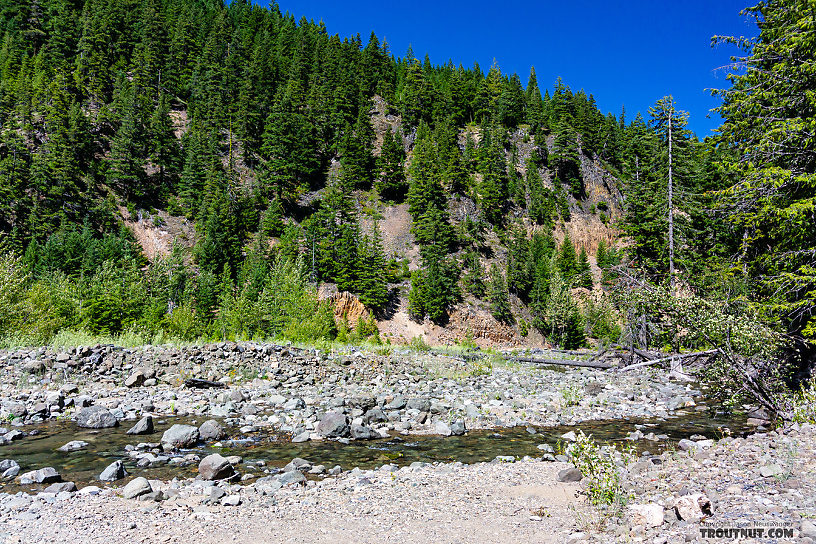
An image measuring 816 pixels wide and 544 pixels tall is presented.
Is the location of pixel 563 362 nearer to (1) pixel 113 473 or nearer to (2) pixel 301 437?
(2) pixel 301 437

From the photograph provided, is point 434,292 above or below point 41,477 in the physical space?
above

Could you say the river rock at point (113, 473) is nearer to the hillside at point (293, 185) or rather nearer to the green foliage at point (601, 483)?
the green foliage at point (601, 483)

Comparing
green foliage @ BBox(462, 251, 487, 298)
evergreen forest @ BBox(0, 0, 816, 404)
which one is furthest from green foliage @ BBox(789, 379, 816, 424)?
green foliage @ BBox(462, 251, 487, 298)

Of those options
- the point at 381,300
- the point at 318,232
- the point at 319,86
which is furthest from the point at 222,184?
the point at 319,86

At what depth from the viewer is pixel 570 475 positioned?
721cm

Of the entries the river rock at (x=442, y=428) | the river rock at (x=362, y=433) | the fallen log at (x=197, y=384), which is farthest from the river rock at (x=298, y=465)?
the fallen log at (x=197, y=384)

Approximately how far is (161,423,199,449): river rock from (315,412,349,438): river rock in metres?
2.81

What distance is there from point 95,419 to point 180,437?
3161 mm

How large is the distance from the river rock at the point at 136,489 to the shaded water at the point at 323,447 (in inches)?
40.4

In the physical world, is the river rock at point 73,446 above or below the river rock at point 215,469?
below

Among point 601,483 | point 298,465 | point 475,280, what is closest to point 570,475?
point 601,483

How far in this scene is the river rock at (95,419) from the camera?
36.0 ft

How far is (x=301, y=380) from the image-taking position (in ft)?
54.7

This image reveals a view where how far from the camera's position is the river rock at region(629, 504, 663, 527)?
189 inches
